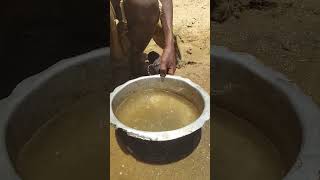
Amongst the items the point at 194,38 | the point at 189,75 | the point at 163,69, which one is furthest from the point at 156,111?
the point at 194,38

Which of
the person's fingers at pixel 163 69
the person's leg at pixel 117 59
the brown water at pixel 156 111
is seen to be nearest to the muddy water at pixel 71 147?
the person's leg at pixel 117 59

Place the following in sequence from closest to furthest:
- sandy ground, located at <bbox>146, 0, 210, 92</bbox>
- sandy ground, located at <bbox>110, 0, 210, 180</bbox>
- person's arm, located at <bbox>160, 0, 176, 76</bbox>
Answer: sandy ground, located at <bbox>110, 0, 210, 180</bbox>, person's arm, located at <bbox>160, 0, 176, 76</bbox>, sandy ground, located at <bbox>146, 0, 210, 92</bbox>

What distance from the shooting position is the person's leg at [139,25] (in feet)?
9.39

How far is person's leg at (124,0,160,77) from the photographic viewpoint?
9.39 ft

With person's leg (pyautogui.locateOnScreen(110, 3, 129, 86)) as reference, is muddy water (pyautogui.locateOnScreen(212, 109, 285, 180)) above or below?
below

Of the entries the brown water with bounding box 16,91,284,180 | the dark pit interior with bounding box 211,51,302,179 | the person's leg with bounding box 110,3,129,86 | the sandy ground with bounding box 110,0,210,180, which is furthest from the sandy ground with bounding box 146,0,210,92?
the brown water with bounding box 16,91,284,180

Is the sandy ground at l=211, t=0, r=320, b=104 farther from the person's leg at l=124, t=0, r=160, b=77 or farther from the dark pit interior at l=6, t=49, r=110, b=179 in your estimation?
the dark pit interior at l=6, t=49, r=110, b=179

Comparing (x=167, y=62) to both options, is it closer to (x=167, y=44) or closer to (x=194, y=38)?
(x=167, y=44)

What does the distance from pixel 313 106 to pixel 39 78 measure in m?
1.63

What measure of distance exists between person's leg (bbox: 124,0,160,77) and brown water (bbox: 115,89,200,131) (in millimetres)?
398

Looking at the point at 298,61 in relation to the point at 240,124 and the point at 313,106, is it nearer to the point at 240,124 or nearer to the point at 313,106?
the point at 240,124

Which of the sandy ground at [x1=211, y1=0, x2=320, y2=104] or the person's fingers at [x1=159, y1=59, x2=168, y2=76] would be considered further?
the sandy ground at [x1=211, y1=0, x2=320, y2=104]

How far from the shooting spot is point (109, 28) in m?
3.52

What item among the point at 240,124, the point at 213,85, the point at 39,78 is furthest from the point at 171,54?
the point at 39,78
